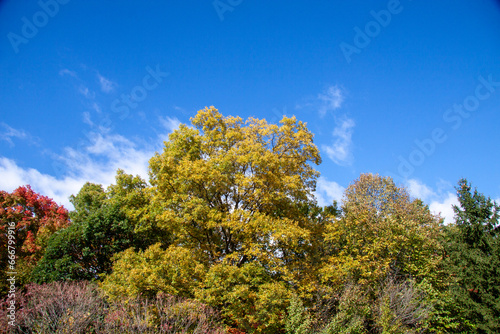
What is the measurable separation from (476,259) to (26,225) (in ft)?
105

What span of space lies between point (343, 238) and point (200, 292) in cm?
982

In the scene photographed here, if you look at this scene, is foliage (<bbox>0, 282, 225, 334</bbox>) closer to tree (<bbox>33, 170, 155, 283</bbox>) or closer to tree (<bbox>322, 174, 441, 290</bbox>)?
tree (<bbox>33, 170, 155, 283</bbox>)

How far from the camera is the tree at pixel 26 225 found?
805 inches

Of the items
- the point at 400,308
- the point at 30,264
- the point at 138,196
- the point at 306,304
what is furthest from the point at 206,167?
the point at 30,264

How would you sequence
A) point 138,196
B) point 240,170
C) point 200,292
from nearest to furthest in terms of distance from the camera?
1. point 200,292
2. point 240,170
3. point 138,196

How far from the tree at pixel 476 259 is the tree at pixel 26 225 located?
26.1 m

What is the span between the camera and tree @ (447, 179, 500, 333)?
14.2 m

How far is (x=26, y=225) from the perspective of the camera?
23.9 metres

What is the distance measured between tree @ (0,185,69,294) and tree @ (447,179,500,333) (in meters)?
26.1

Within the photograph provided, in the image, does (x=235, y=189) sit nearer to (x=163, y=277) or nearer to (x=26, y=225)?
(x=163, y=277)

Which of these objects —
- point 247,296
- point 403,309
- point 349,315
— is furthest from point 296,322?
point 403,309

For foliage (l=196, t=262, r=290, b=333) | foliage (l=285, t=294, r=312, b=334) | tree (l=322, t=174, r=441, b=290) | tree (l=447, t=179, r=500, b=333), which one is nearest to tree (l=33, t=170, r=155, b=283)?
foliage (l=196, t=262, r=290, b=333)

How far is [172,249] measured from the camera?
1311 centimetres

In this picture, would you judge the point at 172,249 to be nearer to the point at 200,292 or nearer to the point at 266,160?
Answer: the point at 200,292
